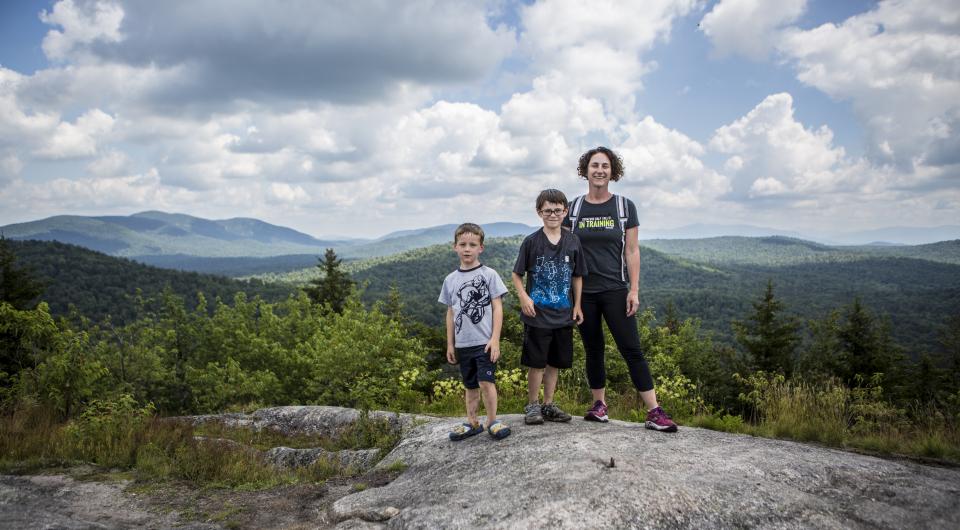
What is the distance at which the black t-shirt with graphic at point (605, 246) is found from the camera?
4.88 m

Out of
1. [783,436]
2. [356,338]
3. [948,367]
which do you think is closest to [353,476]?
[783,436]

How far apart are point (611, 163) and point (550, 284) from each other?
1423mm

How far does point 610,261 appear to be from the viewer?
4.90 m

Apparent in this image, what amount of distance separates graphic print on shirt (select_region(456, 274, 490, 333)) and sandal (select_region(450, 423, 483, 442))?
1142 millimetres

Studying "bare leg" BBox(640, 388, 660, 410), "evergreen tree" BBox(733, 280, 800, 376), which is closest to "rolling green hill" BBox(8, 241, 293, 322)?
"evergreen tree" BBox(733, 280, 800, 376)

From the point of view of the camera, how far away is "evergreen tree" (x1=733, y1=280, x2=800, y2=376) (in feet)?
109

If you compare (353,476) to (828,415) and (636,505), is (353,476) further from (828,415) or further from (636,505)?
(828,415)

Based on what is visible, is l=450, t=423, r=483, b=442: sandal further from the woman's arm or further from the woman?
the woman's arm

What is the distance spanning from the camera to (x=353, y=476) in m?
5.23

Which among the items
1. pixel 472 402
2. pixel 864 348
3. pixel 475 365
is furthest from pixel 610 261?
pixel 864 348

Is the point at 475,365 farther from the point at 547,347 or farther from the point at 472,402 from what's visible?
the point at 547,347

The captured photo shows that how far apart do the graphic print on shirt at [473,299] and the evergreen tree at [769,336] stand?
34.1 metres

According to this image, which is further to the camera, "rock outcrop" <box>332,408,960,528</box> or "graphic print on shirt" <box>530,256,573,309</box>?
"graphic print on shirt" <box>530,256,573,309</box>

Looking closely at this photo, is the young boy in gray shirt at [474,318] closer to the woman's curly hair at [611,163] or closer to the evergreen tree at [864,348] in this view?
the woman's curly hair at [611,163]
